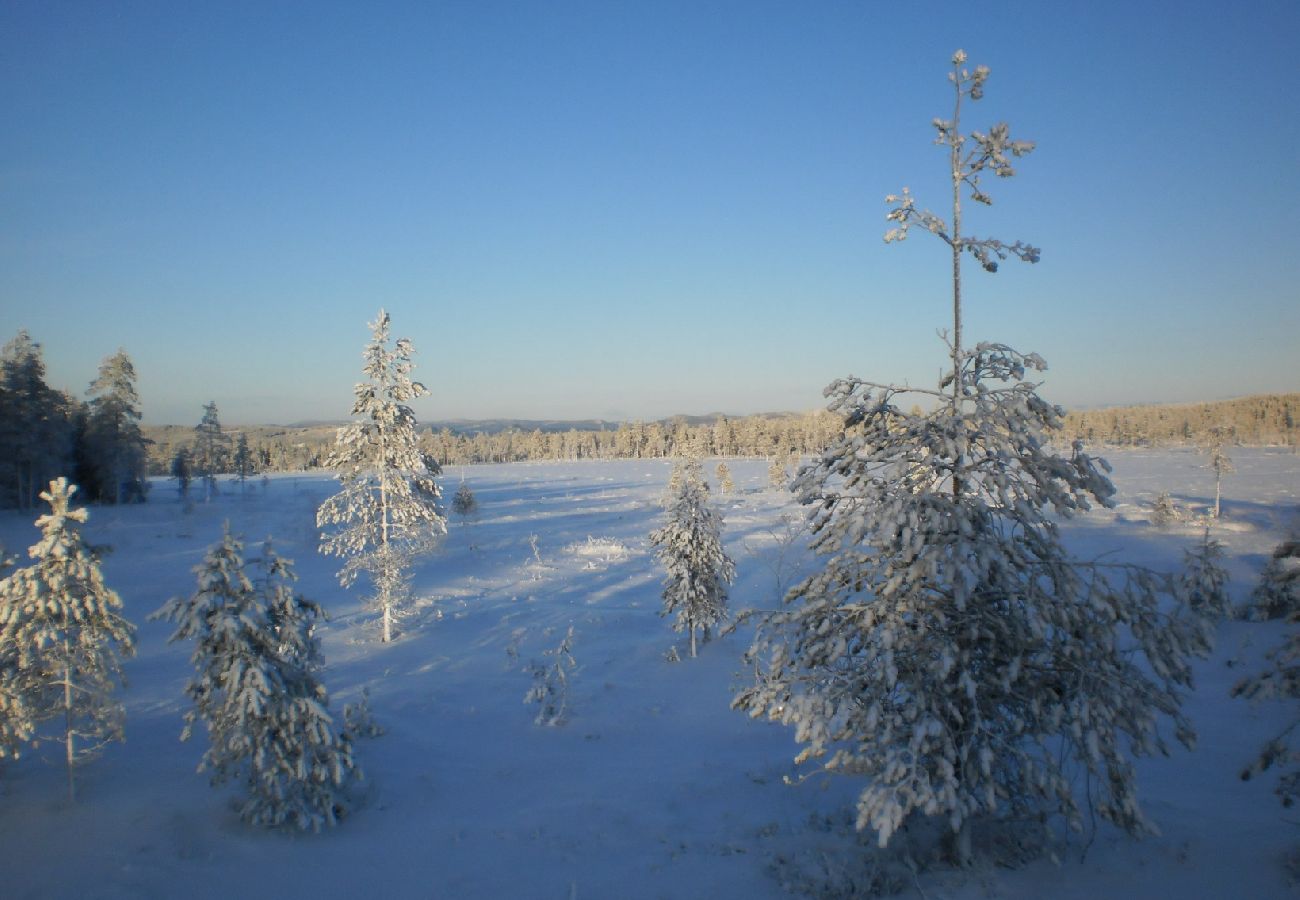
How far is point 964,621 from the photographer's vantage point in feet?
23.3

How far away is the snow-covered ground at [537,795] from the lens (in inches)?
340

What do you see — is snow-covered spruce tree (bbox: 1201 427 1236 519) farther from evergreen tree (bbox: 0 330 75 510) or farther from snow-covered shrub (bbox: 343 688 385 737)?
evergreen tree (bbox: 0 330 75 510)

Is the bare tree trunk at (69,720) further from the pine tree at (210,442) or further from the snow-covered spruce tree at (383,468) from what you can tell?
the pine tree at (210,442)

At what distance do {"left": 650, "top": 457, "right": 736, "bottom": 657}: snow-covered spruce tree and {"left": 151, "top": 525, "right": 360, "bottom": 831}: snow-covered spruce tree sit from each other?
13788mm

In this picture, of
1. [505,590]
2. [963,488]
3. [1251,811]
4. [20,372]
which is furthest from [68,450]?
[1251,811]

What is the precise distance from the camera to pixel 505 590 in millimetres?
31578

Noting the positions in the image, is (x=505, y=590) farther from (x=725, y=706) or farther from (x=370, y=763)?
(x=370, y=763)

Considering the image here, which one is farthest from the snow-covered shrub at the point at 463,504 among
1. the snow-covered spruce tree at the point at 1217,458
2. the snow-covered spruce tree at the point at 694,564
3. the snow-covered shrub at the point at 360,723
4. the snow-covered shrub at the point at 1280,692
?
the snow-covered spruce tree at the point at 1217,458

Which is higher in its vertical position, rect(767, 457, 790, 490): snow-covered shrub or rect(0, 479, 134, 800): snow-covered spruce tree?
rect(0, 479, 134, 800): snow-covered spruce tree

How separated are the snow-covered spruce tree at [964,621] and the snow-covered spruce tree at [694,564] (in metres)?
15.1

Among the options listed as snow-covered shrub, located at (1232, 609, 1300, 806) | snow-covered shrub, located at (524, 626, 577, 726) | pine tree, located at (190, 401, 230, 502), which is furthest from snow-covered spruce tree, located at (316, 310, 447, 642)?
pine tree, located at (190, 401, 230, 502)

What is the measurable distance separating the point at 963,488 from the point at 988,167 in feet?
12.1

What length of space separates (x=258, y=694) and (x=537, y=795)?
18.8 feet

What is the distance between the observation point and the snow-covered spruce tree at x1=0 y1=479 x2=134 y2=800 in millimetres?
9953
